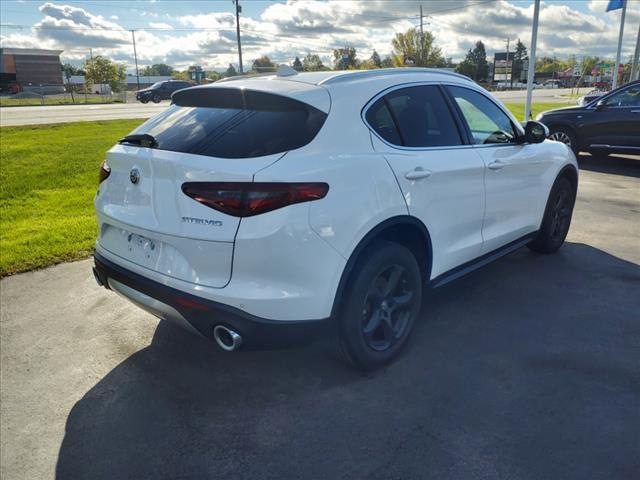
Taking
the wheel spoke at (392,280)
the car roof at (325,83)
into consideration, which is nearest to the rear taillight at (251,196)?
the car roof at (325,83)

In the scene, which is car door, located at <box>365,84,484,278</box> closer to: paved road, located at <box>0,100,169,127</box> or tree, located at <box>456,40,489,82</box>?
paved road, located at <box>0,100,169,127</box>

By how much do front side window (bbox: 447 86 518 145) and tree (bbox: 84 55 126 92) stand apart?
77142mm

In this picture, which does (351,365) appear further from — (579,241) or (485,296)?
(579,241)

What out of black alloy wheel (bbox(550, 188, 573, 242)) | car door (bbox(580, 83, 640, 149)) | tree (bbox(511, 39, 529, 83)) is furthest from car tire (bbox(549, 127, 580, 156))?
tree (bbox(511, 39, 529, 83))

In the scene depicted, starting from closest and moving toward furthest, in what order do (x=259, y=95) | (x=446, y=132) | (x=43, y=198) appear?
(x=259, y=95)
(x=446, y=132)
(x=43, y=198)

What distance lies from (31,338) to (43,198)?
4.58 m

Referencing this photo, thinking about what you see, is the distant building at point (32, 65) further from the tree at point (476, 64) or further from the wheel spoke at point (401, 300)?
the wheel spoke at point (401, 300)

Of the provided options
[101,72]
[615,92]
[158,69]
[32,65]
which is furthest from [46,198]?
[158,69]

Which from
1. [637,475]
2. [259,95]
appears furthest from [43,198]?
[637,475]

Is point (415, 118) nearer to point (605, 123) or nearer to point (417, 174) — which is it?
point (417, 174)

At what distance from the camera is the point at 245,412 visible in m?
2.91

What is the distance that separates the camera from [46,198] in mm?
7777

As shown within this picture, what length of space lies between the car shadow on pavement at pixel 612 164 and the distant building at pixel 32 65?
95.5 meters

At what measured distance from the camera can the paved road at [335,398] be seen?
99.3 inches
